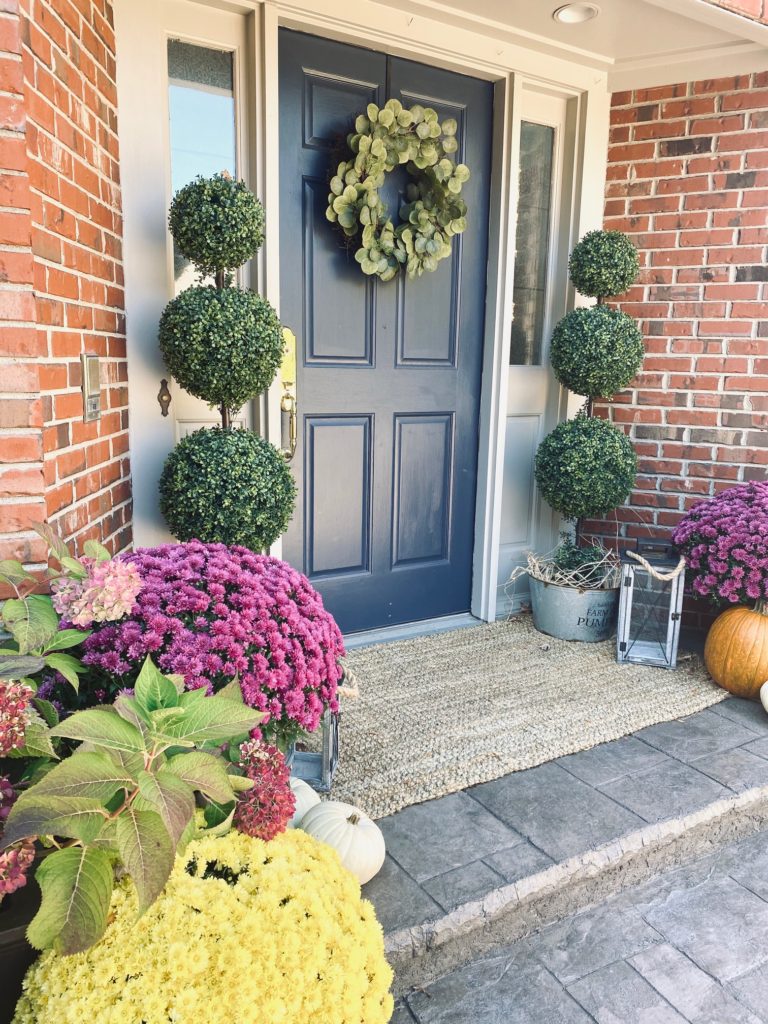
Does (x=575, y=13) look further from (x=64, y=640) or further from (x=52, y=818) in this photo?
(x=52, y=818)

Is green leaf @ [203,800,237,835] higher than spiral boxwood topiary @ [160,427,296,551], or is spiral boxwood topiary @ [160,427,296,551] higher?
spiral boxwood topiary @ [160,427,296,551]

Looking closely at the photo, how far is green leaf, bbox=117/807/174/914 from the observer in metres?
0.89

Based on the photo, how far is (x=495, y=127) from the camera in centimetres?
306

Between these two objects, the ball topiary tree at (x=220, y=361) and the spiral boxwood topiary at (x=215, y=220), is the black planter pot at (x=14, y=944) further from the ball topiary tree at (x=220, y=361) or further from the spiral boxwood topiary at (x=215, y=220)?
the spiral boxwood topiary at (x=215, y=220)

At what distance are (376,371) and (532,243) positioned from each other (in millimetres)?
985

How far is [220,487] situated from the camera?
2188mm

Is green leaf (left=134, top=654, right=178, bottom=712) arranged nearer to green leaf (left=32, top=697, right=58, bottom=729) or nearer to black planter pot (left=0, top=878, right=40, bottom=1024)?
green leaf (left=32, top=697, right=58, bottom=729)

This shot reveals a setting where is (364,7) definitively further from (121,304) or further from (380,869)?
(380,869)

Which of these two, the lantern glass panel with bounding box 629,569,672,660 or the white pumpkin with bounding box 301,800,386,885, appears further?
the lantern glass panel with bounding box 629,569,672,660

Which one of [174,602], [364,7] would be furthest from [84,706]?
[364,7]

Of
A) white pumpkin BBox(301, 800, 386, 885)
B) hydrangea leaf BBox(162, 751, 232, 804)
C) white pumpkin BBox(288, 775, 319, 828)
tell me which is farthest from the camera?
white pumpkin BBox(288, 775, 319, 828)

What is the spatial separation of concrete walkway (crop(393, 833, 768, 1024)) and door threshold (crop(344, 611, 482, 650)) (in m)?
1.45

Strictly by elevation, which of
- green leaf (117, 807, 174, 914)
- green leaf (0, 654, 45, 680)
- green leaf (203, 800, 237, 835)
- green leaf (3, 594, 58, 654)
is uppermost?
green leaf (3, 594, 58, 654)

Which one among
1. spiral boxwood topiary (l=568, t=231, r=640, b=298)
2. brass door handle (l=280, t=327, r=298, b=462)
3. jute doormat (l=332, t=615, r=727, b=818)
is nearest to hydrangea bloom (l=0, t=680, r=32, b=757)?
jute doormat (l=332, t=615, r=727, b=818)
